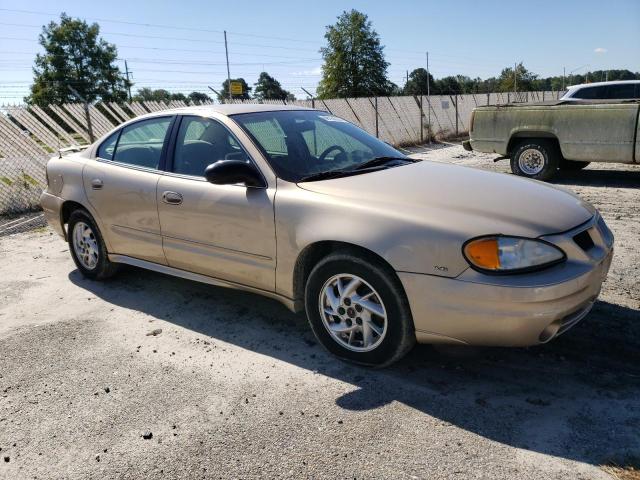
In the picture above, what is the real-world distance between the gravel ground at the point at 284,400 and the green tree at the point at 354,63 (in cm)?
6813

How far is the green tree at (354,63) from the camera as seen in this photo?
231ft

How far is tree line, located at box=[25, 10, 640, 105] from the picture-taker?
54.1m

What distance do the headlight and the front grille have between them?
0.33 m

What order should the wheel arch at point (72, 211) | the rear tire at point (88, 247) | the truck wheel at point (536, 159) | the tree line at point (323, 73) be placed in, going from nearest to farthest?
the wheel arch at point (72, 211) < the rear tire at point (88, 247) < the truck wheel at point (536, 159) < the tree line at point (323, 73)

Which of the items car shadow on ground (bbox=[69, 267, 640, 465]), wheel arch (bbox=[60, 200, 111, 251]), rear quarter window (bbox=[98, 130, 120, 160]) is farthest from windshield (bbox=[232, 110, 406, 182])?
wheel arch (bbox=[60, 200, 111, 251])

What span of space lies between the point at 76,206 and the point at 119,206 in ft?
2.80

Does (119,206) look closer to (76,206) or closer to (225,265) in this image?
(76,206)

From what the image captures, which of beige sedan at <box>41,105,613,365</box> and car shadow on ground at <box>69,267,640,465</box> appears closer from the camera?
car shadow on ground at <box>69,267,640,465</box>

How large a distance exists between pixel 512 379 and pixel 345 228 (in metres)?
1.30

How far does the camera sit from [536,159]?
9.84 metres

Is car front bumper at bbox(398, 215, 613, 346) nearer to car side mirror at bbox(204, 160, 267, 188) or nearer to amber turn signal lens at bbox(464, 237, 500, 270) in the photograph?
→ amber turn signal lens at bbox(464, 237, 500, 270)

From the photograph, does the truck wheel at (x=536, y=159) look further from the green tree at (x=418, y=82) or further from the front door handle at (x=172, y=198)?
the green tree at (x=418, y=82)

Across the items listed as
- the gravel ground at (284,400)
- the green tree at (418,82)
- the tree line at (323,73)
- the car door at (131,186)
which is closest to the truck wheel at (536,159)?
the gravel ground at (284,400)

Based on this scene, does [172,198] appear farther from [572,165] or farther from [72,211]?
A: [572,165]
